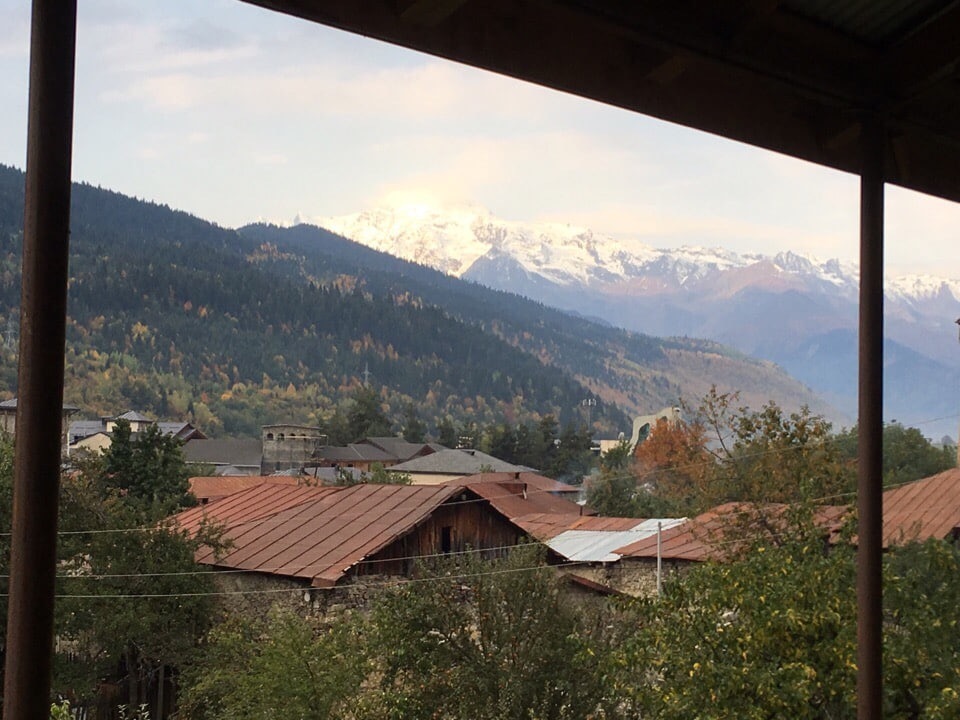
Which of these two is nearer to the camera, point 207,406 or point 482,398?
point 207,406

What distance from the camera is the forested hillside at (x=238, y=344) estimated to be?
115m

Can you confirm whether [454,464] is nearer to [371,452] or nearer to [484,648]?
[371,452]

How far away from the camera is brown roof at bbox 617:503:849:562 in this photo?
21.0m

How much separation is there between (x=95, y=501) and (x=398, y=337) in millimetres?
131375

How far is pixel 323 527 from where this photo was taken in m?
26.2

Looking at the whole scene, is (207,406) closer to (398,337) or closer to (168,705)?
(398,337)

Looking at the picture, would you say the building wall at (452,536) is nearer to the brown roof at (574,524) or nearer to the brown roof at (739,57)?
the brown roof at (574,524)

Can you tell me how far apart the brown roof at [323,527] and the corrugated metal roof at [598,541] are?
A: 363 cm

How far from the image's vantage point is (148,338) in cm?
12512

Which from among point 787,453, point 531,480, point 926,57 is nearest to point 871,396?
point 926,57

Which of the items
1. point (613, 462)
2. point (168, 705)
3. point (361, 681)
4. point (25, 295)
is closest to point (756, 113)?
point (25, 295)

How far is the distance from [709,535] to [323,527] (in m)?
9.82

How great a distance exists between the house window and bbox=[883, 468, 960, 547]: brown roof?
374 inches

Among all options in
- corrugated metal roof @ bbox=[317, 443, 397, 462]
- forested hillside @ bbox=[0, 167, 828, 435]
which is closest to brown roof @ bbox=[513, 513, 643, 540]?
corrugated metal roof @ bbox=[317, 443, 397, 462]
